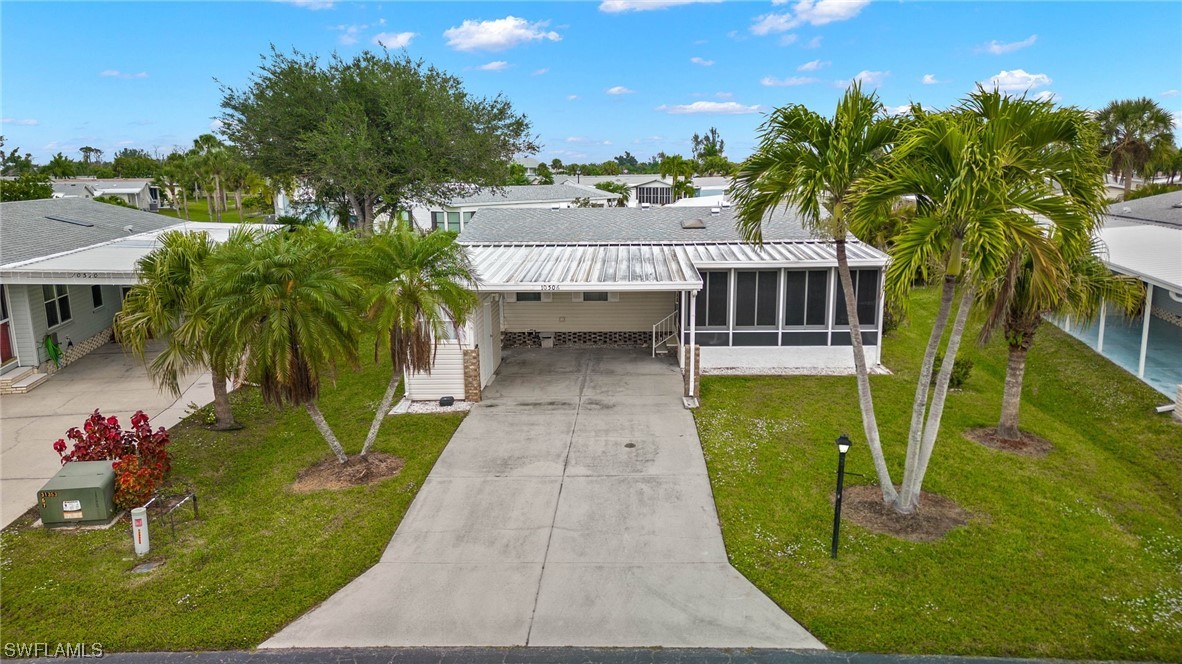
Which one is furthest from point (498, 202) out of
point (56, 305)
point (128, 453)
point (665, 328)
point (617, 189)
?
point (128, 453)

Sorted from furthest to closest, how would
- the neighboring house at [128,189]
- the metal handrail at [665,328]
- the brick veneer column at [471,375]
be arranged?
the neighboring house at [128,189], the metal handrail at [665,328], the brick veneer column at [471,375]

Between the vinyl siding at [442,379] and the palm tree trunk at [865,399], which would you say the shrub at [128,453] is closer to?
the vinyl siding at [442,379]

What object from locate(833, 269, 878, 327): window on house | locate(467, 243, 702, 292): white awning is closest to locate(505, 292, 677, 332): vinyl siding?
locate(467, 243, 702, 292): white awning

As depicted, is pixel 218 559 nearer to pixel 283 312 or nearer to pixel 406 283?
pixel 283 312

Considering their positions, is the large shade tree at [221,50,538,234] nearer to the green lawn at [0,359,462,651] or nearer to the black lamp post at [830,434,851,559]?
the green lawn at [0,359,462,651]

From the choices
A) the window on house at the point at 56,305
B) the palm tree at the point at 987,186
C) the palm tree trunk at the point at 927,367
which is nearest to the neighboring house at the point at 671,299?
the palm tree trunk at the point at 927,367
